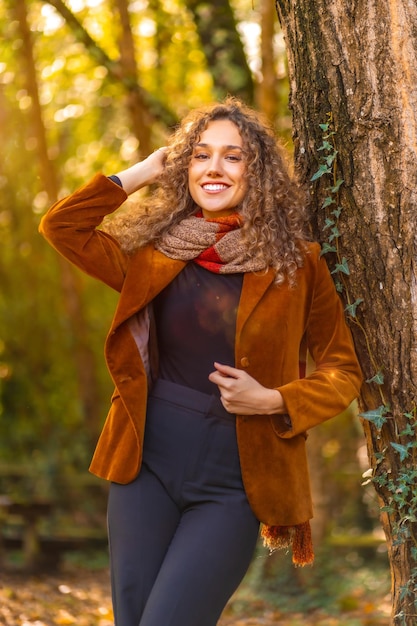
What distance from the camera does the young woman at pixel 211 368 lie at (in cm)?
298

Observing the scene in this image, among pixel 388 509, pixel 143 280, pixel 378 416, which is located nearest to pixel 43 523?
pixel 388 509

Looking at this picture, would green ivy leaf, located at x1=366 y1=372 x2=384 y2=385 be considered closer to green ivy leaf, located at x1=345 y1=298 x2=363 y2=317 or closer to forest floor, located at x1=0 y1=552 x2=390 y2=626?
green ivy leaf, located at x1=345 y1=298 x2=363 y2=317

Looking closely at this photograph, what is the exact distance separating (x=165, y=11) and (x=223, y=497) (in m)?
7.91

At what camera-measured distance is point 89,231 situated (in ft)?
10.5

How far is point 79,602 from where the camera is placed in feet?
26.6

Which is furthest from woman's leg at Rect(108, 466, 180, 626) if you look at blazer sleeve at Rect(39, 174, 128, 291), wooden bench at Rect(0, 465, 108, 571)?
wooden bench at Rect(0, 465, 108, 571)

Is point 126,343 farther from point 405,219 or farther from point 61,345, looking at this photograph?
point 61,345

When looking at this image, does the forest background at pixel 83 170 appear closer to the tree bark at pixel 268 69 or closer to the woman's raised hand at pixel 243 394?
the tree bark at pixel 268 69

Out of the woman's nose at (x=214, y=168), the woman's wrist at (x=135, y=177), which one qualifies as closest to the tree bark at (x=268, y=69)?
the woman's wrist at (x=135, y=177)

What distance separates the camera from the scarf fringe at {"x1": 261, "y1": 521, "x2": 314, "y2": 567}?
320 cm

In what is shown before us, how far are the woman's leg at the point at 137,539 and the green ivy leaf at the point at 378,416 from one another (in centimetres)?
82

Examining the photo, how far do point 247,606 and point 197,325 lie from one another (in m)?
5.34

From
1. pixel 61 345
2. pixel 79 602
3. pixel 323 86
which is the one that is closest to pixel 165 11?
pixel 61 345

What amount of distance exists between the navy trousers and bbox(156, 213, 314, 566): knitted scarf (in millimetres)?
186
